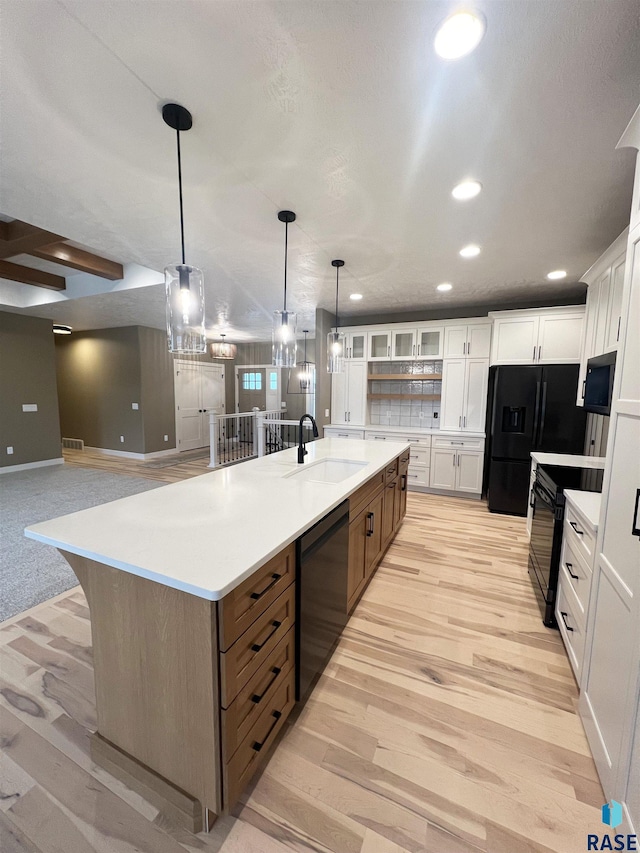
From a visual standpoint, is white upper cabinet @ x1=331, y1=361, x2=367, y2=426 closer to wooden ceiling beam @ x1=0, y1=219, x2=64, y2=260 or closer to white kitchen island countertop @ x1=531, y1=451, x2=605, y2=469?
white kitchen island countertop @ x1=531, y1=451, x2=605, y2=469

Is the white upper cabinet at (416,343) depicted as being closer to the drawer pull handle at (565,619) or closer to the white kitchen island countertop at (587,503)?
the white kitchen island countertop at (587,503)

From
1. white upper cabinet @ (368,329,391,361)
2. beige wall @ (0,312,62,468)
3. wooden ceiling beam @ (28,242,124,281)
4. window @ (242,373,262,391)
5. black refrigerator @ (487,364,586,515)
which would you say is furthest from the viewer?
window @ (242,373,262,391)

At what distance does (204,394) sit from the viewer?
8398mm

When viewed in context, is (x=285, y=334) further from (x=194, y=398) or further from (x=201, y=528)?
(x=194, y=398)

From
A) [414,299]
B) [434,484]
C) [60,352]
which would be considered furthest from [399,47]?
[60,352]

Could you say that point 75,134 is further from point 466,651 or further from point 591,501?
point 466,651

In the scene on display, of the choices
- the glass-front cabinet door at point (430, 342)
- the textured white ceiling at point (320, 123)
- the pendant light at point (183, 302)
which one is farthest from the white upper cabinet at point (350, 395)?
the pendant light at point (183, 302)

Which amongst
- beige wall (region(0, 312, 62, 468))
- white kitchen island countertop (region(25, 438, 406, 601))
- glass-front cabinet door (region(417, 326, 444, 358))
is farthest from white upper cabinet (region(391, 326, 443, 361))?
beige wall (region(0, 312, 62, 468))

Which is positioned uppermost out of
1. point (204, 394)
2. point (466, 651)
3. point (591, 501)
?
point (204, 394)

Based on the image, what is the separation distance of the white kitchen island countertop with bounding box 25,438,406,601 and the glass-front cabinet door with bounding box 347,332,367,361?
331cm

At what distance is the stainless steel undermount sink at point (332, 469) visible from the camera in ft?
8.77

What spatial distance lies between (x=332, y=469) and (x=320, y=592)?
131 centimetres

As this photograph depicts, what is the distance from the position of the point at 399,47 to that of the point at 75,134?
4.98 feet

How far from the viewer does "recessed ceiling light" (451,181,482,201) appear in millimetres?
1940
